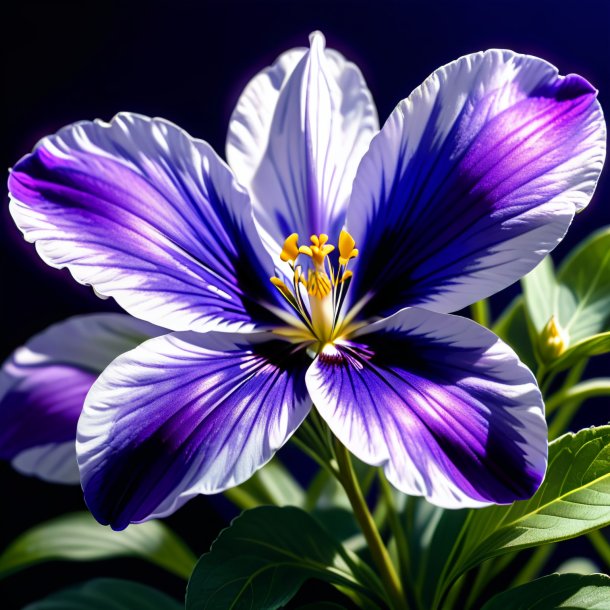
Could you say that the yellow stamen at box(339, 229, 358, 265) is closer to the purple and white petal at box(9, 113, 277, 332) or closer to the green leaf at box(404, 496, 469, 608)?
the purple and white petal at box(9, 113, 277, 332)

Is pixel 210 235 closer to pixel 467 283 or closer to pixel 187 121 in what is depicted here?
pixel 467 283

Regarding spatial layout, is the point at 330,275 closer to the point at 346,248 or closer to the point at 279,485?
the point at 346,248

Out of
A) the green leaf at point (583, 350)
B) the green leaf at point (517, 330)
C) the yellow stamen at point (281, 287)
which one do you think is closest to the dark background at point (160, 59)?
A: the green leaf at point (517, 330)

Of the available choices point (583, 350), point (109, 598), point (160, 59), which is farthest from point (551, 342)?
point (160, 59)

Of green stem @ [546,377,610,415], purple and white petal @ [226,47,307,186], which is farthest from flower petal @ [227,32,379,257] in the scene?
green stem @ [546,377,610,415]

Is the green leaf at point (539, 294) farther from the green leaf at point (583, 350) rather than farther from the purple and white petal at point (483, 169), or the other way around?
the purple and white petal at point (483, 169)

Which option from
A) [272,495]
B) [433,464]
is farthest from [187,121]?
[433,464]
